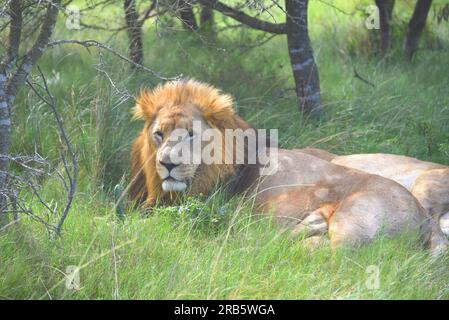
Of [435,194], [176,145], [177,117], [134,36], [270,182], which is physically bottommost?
[435,194]

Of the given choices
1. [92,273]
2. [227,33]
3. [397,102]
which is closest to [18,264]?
[92,273]

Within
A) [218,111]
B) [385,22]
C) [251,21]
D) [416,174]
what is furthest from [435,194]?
[385,22]

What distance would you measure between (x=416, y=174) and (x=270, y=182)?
96 centimetres

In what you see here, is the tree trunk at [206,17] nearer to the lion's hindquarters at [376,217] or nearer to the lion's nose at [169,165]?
the lion's nose at [169,165]

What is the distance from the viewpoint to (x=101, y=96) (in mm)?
6207

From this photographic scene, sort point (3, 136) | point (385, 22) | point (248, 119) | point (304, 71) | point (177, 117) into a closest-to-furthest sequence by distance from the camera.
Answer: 1. point (3, 136)
2. point (177, 117)
3. point (248, 119)
4. point (304, 71)
5. point (385, 22)

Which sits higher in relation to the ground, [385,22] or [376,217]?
[385,22]

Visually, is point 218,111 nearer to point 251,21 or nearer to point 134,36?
point 251,21

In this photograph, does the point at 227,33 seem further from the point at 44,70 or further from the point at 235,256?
the point at 235,256

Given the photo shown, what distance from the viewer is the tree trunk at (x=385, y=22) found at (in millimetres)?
8367

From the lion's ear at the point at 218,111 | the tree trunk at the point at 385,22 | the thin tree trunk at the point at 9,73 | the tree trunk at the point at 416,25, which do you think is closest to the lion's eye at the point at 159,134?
the lion's ear at the point at 218,111

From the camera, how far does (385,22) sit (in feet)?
27.8

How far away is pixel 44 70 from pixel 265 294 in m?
4.29
